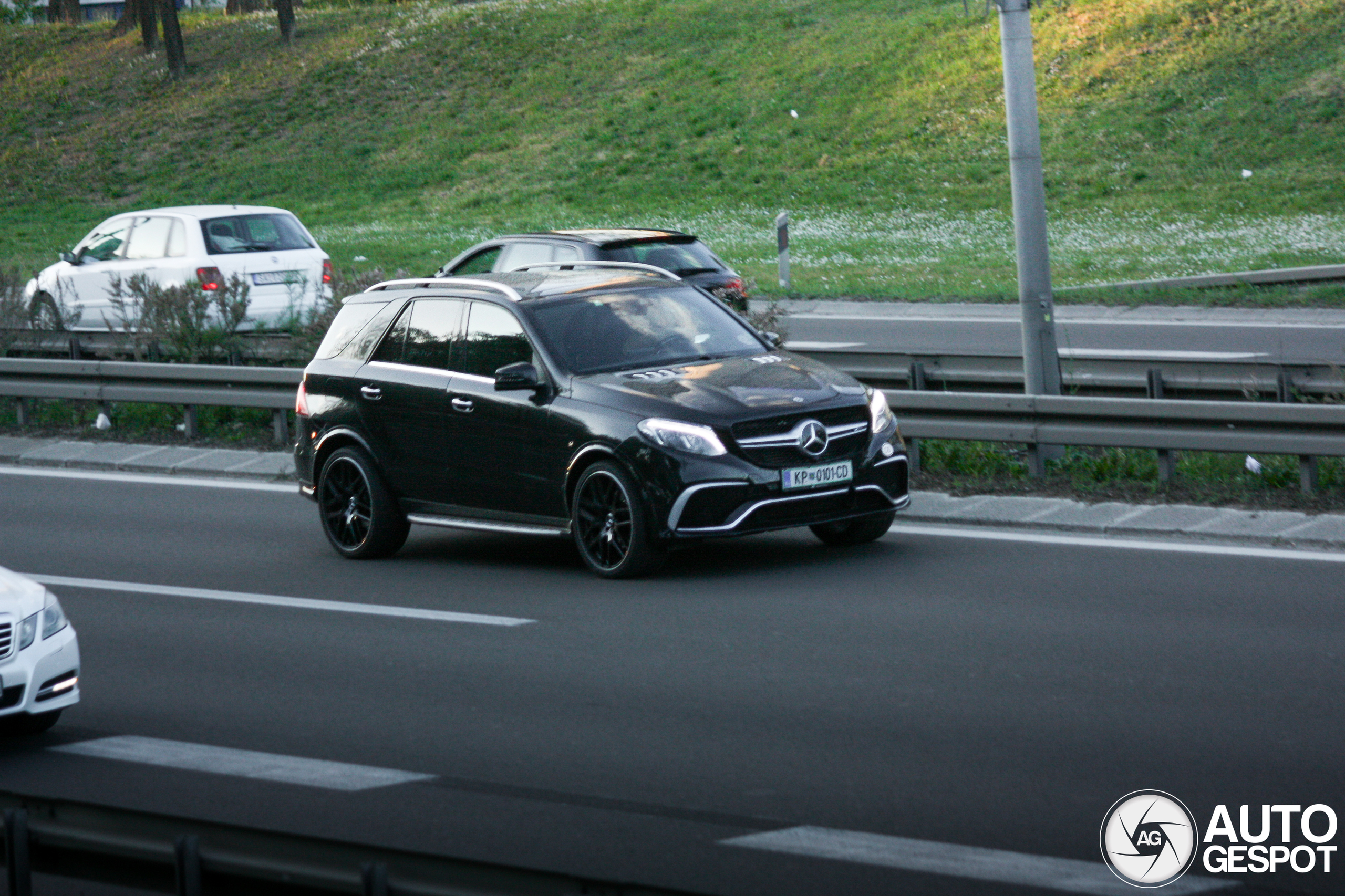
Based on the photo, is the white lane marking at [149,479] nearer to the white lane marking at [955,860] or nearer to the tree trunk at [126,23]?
the white lane marking at [955,860]

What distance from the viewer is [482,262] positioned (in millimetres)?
16734

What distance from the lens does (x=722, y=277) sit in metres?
16.0

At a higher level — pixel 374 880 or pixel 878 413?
pixel 878 413

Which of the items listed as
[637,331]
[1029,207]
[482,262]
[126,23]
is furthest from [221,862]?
[126,23]

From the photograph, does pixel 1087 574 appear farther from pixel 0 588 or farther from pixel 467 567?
pixel 0 588

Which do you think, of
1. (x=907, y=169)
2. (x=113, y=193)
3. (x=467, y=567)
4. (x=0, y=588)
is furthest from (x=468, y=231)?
(x=0, y=588)

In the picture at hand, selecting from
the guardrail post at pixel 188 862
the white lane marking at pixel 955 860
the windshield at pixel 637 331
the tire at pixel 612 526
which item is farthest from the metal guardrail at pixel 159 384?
the guardrail post at pixel 188 862

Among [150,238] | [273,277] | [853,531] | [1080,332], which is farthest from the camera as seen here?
[1080,332]

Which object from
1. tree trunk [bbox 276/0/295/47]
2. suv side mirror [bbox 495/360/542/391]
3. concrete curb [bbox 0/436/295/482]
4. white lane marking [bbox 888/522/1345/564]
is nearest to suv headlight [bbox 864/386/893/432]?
white lane marking [bbox 888/522/1345/564]

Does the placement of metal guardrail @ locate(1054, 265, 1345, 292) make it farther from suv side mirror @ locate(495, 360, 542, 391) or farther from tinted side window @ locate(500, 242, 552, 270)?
suv side mirror @ locate(495, 360, 542, 391)

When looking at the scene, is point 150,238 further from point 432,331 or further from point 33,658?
point 33,658

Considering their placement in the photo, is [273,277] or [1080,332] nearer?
[273,277]

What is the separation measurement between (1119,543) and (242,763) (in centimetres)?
526

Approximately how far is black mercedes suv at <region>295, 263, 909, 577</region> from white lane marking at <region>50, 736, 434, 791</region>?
308 cm
